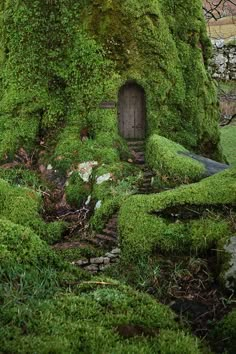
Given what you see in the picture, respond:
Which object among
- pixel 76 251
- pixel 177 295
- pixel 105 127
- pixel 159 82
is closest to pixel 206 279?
pixel 177 295

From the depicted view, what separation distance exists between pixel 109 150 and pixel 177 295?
559 centimetres

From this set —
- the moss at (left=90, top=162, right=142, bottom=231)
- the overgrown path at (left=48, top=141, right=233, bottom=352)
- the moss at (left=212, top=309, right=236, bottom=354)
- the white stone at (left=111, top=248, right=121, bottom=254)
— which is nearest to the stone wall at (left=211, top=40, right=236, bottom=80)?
the moss at (left=90, top=162, right=142, bottom=231)

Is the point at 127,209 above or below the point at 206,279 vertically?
above

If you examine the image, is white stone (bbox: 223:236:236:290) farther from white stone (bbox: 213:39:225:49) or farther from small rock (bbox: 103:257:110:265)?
white stone (bbox: 213:39:225:49)

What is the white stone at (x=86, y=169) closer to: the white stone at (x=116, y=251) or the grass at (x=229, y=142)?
the white stone at (x=116, y=251)

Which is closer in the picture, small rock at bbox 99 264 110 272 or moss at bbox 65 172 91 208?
small rock at bbox 99 264 110 272

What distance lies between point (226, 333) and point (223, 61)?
24.7 meters

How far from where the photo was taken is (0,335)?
4.89m

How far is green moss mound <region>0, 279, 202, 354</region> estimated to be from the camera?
4.86 meters

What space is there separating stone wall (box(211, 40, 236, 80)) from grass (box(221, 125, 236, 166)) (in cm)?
422

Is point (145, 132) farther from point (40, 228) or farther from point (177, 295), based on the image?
point (177, 295)

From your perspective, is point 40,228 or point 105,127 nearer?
point 40,228

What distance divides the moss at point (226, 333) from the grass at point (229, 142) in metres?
14.6

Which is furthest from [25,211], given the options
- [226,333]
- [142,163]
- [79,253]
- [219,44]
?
[219,44]
